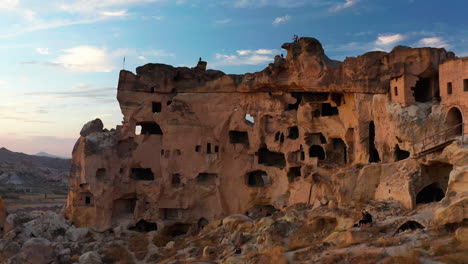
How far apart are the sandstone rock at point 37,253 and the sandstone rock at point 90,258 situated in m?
1.87

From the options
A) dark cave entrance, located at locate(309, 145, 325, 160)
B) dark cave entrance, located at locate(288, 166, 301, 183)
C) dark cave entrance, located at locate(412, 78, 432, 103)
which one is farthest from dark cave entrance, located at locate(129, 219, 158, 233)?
dark cave entrance, located at locate(412, 78, 432, 103)

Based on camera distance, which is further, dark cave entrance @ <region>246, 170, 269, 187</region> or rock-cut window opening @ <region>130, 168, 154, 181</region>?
rock-cut window opening @ <region>130, 168, 154, 181</region>

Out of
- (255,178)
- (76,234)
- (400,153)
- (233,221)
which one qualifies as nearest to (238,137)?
(255,178)

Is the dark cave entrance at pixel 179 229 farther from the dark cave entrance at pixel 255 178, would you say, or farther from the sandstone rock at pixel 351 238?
the sandstone rock at pixel 351 238

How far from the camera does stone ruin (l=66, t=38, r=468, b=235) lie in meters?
26.7

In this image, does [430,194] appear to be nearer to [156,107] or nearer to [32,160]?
[156,107]

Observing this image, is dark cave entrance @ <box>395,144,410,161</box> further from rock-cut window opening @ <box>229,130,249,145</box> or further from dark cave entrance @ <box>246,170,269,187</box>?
rock-cut window opening @ <box>229,130,249,145</box>

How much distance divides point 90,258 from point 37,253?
9.89ft

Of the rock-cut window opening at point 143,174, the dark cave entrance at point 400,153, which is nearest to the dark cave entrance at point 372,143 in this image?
the dark cave entrance at point 400,153

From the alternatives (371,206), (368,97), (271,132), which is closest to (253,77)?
(271,132)

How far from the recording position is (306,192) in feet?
92.4

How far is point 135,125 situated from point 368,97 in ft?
54.1

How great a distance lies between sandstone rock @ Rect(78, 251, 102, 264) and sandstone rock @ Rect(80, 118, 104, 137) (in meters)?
10.1

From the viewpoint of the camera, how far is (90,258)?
25.0 meters
